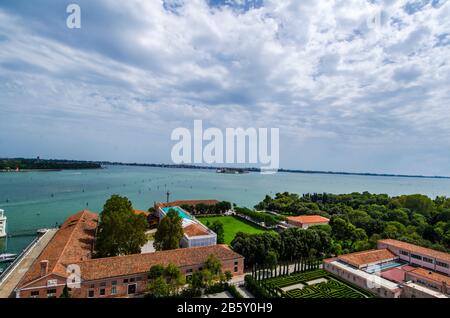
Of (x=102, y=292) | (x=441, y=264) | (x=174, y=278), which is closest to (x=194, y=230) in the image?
(x=174, y=278)

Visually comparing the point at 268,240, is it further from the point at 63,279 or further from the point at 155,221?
the point at 155,221

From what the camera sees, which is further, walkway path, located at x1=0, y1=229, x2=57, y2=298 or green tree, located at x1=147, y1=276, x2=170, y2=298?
walkway path, located at x1=0, y1=229, x2=57, y2=298

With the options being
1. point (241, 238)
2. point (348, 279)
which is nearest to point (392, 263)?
point (348, 279)

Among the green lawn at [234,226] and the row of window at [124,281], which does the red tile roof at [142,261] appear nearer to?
the row of window at [124,281]

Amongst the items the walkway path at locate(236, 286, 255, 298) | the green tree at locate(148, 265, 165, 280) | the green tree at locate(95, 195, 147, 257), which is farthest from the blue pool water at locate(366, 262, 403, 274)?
the green tree at locate(95, 195, 147, 257)

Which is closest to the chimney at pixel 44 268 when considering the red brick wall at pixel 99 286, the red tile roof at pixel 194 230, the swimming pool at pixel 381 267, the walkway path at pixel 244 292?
the red brick wall at pixel 99 286

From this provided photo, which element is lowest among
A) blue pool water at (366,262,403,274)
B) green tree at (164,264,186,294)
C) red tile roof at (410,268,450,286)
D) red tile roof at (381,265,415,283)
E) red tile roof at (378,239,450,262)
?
blue pool water at (366,262,403,274)

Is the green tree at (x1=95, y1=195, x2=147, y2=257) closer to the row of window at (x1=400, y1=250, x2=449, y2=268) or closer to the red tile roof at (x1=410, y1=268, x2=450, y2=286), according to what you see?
the red tile roof at (x1=410, y1=268, x2=450, y2=286)
